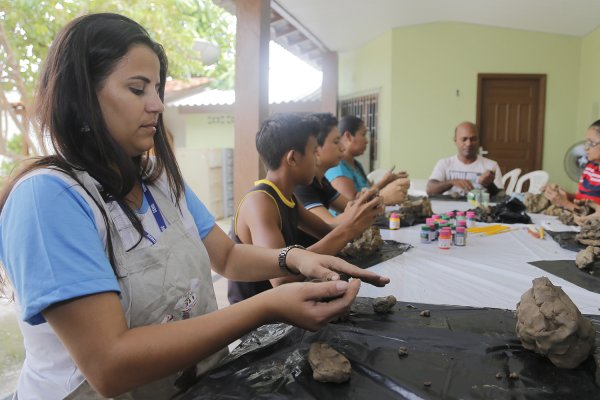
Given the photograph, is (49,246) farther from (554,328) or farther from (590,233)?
(590,233)

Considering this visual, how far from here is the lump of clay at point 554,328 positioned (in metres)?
1.04

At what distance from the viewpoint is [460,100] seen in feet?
24.8

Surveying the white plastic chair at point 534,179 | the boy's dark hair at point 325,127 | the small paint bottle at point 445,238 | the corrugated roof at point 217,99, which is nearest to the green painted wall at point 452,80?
the white plastic chair at point 534,179

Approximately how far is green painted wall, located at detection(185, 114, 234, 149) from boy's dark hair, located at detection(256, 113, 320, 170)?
9.32 m

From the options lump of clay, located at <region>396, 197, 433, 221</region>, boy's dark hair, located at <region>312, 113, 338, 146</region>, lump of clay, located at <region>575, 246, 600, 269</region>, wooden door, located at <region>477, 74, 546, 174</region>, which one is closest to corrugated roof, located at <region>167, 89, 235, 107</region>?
wooden door, located at <region>477, 74, 546, 174</region>

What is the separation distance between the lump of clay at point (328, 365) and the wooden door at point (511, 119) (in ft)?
24.1

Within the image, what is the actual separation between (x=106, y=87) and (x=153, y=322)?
53 centimetres

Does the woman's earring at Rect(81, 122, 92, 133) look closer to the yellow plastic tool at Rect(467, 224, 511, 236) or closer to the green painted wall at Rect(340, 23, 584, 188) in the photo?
the yellow plastic tool at Rect(467, 224, 511, 236)

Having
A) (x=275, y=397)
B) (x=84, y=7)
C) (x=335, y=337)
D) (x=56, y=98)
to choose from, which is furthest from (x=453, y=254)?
(x=84, y=7)

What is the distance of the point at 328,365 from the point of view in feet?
3.16

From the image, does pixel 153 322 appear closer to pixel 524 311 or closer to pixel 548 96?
pixel 524 311

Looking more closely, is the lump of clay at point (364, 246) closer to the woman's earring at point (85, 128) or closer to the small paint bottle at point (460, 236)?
the small paint bottle at point (460, 236)

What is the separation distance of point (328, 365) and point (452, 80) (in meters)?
7.43

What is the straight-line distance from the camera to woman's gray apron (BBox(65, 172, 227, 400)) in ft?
3.17
